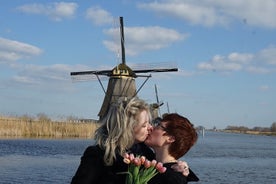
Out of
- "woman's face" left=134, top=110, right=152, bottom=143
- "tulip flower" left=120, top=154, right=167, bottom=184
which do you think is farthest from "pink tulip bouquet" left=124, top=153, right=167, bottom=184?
"woman's face" left=134, top=110, right=152, bottom=143

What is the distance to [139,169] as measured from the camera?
261 cm

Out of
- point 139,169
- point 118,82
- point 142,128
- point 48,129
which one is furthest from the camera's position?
point 48,129

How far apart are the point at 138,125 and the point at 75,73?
2400 centimetres

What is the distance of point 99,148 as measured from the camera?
2709 millimetres

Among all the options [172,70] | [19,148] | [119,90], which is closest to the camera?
[119,90]

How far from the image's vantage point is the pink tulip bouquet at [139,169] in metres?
2.56

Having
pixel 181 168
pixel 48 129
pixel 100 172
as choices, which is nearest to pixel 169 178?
pixel 181 168

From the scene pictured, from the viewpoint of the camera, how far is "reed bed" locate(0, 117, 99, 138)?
3528cm

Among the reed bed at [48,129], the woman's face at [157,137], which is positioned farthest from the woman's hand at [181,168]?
the reed bed at [48,129]

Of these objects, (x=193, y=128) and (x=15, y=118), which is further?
(x=15, y=118)

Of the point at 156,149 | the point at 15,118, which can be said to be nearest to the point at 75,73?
the point at 15,118

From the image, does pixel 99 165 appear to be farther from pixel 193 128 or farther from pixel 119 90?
pixel 119 90

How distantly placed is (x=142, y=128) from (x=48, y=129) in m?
35.7

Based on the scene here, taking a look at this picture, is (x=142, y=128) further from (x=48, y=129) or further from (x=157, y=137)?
(x=48, y=129)
